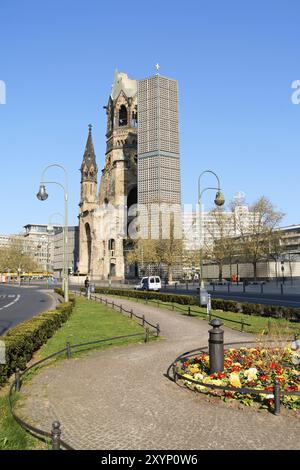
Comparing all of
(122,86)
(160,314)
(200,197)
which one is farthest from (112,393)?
(122,86)

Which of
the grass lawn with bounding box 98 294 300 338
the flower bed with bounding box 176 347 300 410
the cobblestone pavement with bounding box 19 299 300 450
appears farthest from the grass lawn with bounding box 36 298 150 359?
the flower bed with bounding box 176 347 300 410

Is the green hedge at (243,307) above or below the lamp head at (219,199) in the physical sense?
below

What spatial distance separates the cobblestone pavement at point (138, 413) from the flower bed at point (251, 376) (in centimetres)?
32

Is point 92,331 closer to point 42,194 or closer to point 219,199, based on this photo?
point 219,199

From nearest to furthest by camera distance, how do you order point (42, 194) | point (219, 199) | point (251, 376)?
1. point (251, 376)
2. point (219, 199)
3. point (42, 194)

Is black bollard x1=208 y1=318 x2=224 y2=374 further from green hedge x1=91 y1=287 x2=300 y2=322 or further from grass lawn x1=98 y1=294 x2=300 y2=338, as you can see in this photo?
green hedge x1=91 y1=287 x2=300 y2=322

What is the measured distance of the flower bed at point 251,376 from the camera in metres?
7.64

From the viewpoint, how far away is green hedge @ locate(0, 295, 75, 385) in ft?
32.3

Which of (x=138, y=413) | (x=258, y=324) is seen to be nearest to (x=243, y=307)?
(x=258, y=324)

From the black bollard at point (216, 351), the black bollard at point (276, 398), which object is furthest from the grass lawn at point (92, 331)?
the black bollard at point (276, 398)

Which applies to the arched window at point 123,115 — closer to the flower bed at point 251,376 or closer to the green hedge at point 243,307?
the green hedge at point 243,307

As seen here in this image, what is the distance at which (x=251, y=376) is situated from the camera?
28.2 ft

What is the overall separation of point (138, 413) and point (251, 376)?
2.81m
